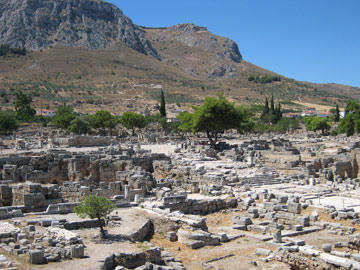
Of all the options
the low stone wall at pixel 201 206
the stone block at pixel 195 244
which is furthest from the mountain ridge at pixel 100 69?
the stone block at pixel 195 244

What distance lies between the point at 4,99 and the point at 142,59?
6810cm

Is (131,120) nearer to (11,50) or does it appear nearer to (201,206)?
(201,206)

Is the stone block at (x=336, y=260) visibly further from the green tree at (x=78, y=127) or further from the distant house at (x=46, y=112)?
the distant house at (x=46, y=112)

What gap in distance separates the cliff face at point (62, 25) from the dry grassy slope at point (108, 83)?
22.9 ft

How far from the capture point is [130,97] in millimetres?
110875

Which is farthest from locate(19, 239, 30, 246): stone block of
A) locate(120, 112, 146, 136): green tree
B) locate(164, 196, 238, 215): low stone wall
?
locate(120, 112, 146, 136): green tree

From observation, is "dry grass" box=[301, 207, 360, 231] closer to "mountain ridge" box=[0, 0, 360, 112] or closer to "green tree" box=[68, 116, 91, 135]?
"green tree" box=[68, 116, 91, 135]

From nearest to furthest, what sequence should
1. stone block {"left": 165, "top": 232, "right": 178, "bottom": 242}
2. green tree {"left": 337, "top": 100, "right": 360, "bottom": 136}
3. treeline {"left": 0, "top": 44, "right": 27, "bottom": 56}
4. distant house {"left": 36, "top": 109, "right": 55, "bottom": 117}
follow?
stone block {"left": 165, "top": 232, "right": 178, "bottom": 242} → green tree {"left": 337, "top": 100, "right": 360, "bottom": 136} → distant house {"left": 36, "top": 109, "right": 55, "bottom": 117} → treeline {"left": 0, "top": 44, "right": 27, "bottom": 56}

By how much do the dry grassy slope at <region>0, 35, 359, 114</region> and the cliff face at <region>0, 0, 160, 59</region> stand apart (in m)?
6.97

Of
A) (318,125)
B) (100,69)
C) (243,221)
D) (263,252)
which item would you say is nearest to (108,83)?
(100,69)

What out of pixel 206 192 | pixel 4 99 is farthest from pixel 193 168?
pixel 4 99

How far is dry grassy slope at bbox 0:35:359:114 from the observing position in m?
105

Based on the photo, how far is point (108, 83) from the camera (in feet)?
397

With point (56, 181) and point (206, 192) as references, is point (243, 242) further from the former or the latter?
point (56, 181)
